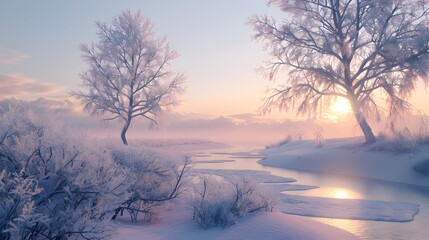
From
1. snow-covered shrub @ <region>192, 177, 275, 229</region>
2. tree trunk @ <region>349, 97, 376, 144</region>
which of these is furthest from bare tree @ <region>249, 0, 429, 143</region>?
snow-covered shrub @ <region>192, 177, 275, 229</region>

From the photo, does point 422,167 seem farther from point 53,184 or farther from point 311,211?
point 53,184

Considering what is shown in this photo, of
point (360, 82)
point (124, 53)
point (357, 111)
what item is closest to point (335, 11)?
point (360, 82)

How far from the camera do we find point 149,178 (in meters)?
7.03

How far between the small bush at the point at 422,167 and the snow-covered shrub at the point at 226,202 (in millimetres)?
9067

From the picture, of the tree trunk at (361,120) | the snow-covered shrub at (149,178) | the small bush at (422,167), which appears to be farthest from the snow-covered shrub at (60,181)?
the tree trunk at (361,120)

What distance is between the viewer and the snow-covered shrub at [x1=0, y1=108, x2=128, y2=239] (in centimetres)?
435

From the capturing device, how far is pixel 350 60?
19.9m

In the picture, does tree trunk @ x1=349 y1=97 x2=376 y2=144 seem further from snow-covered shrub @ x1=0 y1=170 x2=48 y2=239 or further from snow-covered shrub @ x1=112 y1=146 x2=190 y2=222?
snow-covered shrub @ x1=0 y1=170 x2=48 y2=239

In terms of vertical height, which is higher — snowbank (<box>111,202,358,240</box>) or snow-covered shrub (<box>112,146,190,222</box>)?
snow-covered shrub (<box>112,146,190,222</box>)

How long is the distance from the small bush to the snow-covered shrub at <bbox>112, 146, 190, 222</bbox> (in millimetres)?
10056

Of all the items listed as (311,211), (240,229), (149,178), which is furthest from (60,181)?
(311,211)

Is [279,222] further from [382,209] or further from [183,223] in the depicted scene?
[382,209]

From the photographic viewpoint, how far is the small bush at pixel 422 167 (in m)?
13.6

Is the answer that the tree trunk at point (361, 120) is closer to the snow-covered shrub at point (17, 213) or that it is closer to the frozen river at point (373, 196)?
the frozen river at point (373, 196)
